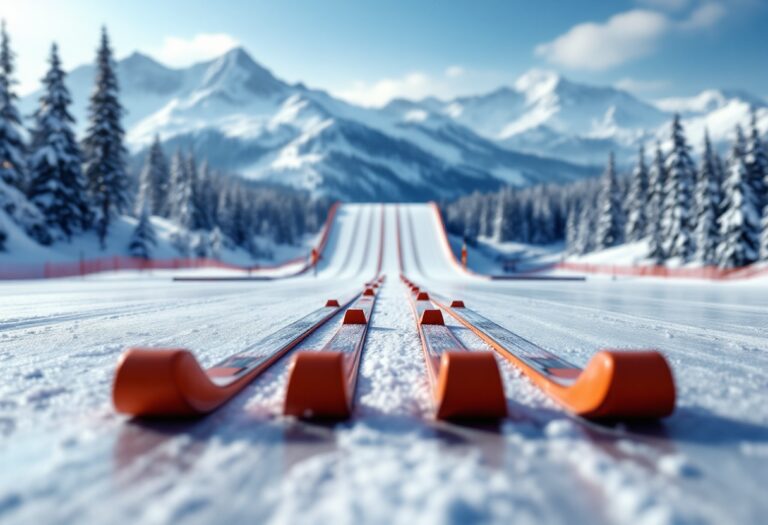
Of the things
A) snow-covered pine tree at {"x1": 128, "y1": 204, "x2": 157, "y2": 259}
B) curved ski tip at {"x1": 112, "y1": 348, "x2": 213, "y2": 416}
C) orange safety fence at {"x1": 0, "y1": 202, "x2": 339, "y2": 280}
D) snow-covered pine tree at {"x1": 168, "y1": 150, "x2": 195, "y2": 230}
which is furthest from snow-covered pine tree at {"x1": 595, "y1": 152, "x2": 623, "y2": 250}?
curved ski tip at {"x1": 112, "y1": 348, "x2": 213, "y2": 416}

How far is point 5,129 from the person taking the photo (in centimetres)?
3003

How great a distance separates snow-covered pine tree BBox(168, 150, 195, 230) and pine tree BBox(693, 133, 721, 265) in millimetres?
49042

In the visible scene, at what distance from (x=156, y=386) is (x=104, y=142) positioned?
136 ft

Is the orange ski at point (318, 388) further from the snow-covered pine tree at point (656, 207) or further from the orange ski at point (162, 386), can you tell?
the snow-covered pine tree at point (656, 207)

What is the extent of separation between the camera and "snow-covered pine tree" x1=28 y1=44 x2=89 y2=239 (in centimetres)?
3197

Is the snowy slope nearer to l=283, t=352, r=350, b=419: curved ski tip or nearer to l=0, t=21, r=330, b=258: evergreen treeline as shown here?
l=0, t=21, r=330, b=258: evergreen treeline

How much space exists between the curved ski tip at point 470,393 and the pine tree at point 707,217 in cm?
3810

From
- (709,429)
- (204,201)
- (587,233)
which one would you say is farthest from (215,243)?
(709,429)

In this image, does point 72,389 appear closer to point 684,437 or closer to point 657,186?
point 684,437

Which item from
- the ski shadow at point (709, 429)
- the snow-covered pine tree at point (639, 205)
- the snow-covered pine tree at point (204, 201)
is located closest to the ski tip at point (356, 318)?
the ski shadow at point (709, 429)

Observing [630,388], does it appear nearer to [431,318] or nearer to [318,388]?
[318,388]

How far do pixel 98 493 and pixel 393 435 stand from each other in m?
1.30

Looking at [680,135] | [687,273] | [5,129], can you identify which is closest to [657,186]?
[680,135]

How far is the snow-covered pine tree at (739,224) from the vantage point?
99.5ft
